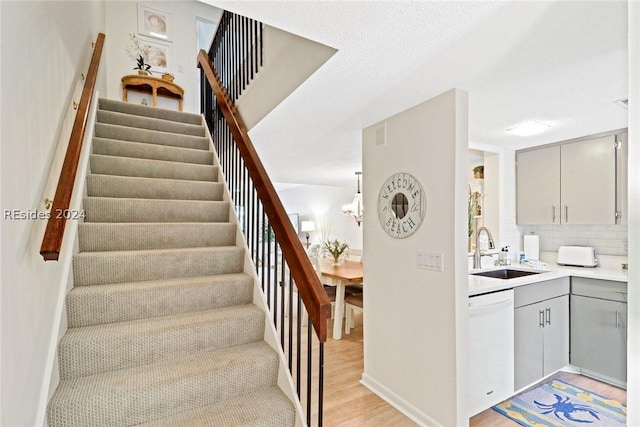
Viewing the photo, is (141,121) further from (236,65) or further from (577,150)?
(577,150)

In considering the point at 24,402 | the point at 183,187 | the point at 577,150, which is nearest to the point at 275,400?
the point at 24,402

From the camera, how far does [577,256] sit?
10.4 feet

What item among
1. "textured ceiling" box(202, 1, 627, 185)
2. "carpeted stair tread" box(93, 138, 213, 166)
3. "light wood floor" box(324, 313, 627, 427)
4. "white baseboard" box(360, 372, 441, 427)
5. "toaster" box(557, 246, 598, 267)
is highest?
"textured ceiling" box(202, 1, 627, 185)

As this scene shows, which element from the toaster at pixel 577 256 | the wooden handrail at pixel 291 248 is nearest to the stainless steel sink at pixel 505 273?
the toaster at pixel 577 256

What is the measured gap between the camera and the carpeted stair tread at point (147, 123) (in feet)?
10.3

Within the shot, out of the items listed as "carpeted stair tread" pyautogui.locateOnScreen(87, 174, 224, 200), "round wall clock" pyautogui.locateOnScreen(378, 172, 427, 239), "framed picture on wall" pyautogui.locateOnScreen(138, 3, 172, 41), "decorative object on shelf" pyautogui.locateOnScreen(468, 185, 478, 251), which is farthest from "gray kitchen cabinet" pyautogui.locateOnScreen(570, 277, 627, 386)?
"framed picture on wall" pyautogui.locateOnScreen(138, 3, 172, 41)

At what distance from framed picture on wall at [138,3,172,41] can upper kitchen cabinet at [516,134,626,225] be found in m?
5.19

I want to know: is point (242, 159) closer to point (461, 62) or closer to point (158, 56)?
point (461, 62)

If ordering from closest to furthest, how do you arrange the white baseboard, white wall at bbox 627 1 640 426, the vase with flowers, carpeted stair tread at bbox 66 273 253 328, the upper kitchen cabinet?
white wall at bbox 627 1 640 426, carpeted stair tread at bbox 66 273 253 328, the white baseboard, the upper kitchen cabinet, the vase with flowers

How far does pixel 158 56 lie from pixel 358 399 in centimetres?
528

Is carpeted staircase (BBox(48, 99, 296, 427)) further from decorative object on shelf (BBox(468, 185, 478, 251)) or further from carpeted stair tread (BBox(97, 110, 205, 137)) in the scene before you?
decorative object on shelf (BBox(468, 185, 478, 251))

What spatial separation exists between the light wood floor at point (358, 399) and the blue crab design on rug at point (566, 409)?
1.12ft

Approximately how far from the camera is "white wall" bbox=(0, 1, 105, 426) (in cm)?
96

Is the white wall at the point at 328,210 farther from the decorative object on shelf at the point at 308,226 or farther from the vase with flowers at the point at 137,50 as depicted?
the vase with flowers at the point at 137,50
